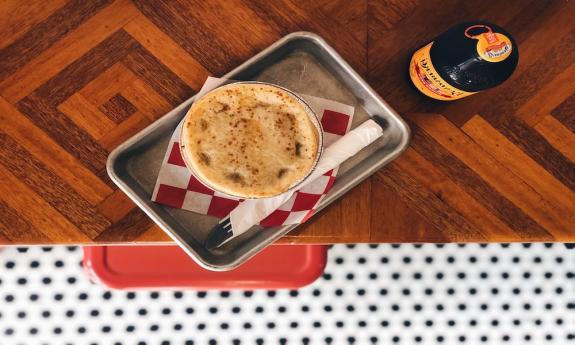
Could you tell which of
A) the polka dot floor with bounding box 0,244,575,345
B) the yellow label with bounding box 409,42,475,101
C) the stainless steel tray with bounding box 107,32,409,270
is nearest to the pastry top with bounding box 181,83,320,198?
the stainless steel tray with bounding box 107,32,409,270

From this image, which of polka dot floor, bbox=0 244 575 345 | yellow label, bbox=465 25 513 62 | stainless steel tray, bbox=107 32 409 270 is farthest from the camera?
polka dot floor, bbox=0 244 575 345

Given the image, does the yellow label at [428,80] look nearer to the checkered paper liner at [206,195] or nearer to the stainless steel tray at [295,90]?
the stainless steel tray at [295,90]

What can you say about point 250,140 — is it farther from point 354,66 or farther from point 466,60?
point 466,60

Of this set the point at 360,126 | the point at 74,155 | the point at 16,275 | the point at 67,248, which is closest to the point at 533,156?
the point at 360,126

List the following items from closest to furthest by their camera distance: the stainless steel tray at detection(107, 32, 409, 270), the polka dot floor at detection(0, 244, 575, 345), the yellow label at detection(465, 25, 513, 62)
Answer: the yellow label at detection(465, 25, 513, 62) → the stainless steel tray at detection(107, 32, 409, 270) → the polka dot floor at detection(0, 244, 575, 345)

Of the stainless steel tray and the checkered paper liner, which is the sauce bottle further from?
the checkered paper liner

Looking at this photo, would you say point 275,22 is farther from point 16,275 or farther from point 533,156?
point 16,275

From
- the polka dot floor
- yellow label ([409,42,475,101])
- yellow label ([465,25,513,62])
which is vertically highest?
yellow label ([465,25,513,62])
